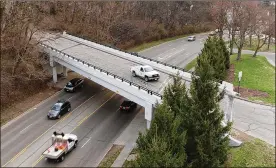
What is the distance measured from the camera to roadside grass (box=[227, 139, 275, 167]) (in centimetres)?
1424

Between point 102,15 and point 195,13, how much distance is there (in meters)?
16.1

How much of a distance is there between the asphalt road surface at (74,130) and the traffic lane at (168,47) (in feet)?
58.6

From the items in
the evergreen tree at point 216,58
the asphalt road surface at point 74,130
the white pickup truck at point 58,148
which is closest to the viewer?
the asphalt road surface at point 74,130

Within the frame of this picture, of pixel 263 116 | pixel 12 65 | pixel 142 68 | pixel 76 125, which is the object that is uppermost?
pixel 12 65

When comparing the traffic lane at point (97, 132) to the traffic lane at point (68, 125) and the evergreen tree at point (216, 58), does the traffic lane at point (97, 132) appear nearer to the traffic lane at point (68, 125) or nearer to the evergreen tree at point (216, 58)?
the traffic lane at point (68, 125)

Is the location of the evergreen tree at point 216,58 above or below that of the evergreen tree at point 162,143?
above

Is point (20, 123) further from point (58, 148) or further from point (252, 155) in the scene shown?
point (252, 155)

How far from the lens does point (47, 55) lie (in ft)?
65.1

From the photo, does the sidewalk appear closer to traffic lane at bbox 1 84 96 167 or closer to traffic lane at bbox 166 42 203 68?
traffic lane at bbox 1 84 96 167

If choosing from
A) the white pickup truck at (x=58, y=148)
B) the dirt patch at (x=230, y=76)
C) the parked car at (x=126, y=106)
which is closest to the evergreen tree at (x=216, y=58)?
the dirt patch at (x=230, y=76)

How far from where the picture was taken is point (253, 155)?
48.2 feet

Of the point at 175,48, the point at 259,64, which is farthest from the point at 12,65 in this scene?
the point at 175,48

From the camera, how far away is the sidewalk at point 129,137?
11441 millimetres

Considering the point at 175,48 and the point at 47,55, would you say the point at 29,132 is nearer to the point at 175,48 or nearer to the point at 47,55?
the point at 47,55
